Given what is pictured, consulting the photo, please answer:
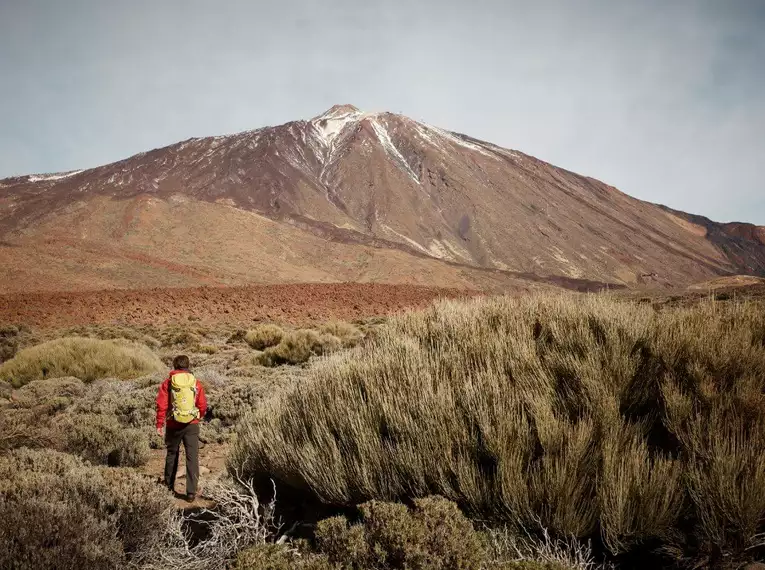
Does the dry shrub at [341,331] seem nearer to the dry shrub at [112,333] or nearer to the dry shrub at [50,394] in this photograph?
the dry shrub at [112,333]

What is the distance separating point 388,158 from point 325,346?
11730 centimetres

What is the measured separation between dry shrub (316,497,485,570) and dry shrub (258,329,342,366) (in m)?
10.1

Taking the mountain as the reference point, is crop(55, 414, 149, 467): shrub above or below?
below

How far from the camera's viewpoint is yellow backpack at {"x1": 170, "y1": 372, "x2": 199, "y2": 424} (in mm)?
5320

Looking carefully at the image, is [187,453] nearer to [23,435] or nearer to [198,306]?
[23,435]

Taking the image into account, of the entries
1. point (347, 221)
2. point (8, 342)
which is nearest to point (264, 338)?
point (8, 342)

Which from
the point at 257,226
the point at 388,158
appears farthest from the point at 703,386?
the point at 388,158

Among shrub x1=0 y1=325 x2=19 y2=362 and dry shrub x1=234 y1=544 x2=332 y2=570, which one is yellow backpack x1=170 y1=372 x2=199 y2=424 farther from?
shrub x1=0 y1=325 x2=19 y2=362

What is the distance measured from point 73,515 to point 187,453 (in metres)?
2.07

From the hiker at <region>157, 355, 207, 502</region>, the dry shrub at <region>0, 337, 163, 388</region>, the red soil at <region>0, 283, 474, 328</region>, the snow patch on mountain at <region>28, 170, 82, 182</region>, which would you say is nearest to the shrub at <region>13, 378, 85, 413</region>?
the dry shrub at <region>0, 337, 163, 388</region>

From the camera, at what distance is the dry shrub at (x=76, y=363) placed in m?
11.2

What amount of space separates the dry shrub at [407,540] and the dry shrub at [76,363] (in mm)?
9974

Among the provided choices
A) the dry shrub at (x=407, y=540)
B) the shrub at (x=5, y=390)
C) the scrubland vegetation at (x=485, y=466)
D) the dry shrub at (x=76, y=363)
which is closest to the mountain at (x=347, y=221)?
the dry shrub at (x=76, y=363)

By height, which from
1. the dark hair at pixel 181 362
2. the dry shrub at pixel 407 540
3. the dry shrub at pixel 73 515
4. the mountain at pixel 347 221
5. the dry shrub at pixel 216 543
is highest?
the mountain at pixel 347 221
